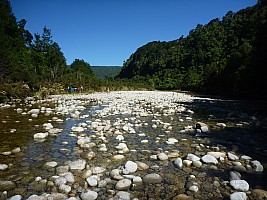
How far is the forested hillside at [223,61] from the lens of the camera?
21125 millimetres

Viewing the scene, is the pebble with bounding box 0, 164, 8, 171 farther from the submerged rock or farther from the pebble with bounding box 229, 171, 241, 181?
the pebble with bounding box 229, 171, 241, 181

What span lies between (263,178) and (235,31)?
9779 centimetres

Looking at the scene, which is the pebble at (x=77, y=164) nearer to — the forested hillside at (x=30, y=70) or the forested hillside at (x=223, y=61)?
the forested hillside at (x=30, y=70)

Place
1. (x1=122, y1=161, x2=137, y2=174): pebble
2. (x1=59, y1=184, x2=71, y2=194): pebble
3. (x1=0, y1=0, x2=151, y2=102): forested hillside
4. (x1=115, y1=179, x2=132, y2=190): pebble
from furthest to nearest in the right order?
1. (x1=0, y1=0, x2=151, y2=102): forested hillside
2. (x1=122, y1=161, x2=137, y2=174): pebble
3. (x1=115, y1=179, x2=132, y2=190): pebble
4. (x1=59, y1=184, x2=71, y2=194): pebble

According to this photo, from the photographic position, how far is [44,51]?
2222 inches

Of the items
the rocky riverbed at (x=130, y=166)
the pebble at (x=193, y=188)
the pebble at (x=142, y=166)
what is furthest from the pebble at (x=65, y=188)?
the pebble at (x=193, y=188)

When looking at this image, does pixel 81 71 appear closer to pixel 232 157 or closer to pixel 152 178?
pixel 232 157

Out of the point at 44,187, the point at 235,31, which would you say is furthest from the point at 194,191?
the point at 235,31

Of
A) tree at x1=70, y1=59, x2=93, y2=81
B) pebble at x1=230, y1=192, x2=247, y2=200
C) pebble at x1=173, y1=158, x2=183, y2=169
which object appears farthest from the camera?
tree at x1=70, y1=59, x2=93, y2=81

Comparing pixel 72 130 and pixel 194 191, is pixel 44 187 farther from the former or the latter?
pixel 72 130

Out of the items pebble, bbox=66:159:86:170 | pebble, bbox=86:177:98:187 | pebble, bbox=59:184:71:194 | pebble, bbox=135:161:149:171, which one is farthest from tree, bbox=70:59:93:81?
pebble, bbox=59:184:71:194

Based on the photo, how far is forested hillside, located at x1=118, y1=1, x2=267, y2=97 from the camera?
21.1 metres

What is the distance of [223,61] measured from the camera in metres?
48.2

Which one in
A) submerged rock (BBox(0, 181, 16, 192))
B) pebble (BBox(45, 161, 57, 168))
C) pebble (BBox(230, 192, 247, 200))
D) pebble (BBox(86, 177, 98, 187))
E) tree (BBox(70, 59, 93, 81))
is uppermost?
tree (BBox(70, 59, 93, 81))
